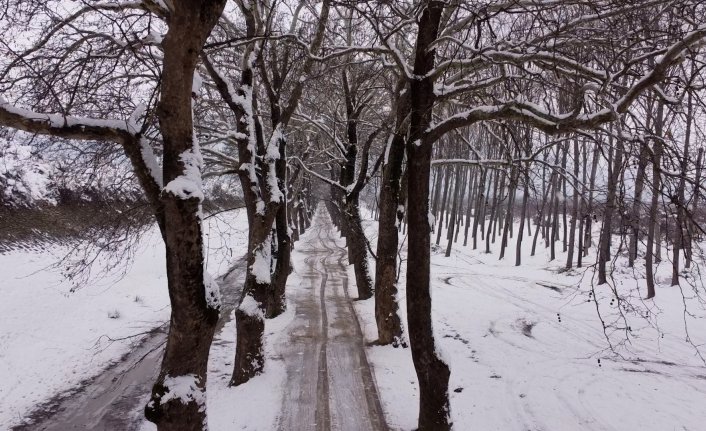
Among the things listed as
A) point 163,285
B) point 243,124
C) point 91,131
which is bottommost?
point 163,285

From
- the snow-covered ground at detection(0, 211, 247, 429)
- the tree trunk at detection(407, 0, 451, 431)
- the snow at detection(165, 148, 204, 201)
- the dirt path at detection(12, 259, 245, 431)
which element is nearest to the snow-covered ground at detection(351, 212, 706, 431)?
the tree trunk at detection(407, 0, 451, 431)

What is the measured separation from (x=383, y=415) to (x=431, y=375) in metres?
1.84

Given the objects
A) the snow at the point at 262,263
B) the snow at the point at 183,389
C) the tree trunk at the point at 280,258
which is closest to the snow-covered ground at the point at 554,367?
the tree trunk at the point at 280,258

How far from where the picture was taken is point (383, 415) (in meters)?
6.79

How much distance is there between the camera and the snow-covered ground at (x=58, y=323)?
28.0ft

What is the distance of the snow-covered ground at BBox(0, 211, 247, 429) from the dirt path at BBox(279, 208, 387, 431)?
A: 2.55m

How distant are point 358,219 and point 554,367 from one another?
23.1ft

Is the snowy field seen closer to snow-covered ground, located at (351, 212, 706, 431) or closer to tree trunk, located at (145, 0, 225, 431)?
snow-covered ground, located at (351, 212, 706, 431)

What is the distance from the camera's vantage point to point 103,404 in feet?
25.4

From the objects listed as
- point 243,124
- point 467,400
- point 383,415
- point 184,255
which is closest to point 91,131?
point 184,255

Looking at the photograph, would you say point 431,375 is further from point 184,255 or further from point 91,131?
point 91,131

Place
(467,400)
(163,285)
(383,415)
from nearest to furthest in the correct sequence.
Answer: (383,415), (467,400), (163,285)

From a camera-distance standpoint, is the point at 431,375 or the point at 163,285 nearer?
the point at 431,375

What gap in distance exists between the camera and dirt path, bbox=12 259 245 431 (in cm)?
701
